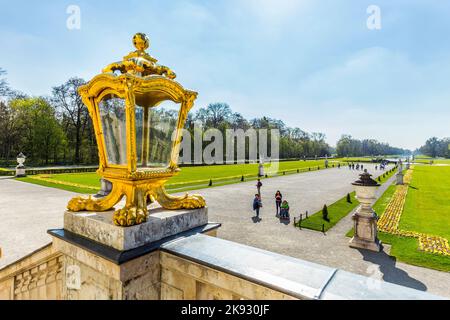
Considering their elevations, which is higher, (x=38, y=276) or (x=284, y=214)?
(x=38, y=276)

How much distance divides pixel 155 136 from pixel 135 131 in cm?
46

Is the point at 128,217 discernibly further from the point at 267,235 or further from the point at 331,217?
the point at 331,217

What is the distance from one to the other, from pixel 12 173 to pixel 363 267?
42.1 m

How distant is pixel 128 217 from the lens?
240 cm

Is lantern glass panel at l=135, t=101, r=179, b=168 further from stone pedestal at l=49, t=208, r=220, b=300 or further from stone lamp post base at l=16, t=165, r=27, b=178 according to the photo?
stone lamp post base at l=16, t=165, r=27, b=178

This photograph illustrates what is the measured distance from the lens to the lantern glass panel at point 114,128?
2.81 metres

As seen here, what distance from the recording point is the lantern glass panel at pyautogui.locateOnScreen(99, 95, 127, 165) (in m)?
2.81

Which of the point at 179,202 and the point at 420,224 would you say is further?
the point at 420,224

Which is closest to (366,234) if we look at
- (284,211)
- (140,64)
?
(284,211)

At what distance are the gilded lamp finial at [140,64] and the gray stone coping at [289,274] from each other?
78.1 inches

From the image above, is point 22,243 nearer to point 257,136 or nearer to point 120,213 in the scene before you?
point 120,213

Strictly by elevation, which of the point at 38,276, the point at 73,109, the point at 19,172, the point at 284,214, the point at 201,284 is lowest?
the point at 284,214
